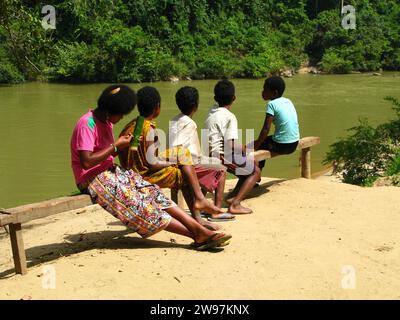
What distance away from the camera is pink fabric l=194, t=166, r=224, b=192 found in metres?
5.10

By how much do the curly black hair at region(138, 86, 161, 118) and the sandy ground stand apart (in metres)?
1.00

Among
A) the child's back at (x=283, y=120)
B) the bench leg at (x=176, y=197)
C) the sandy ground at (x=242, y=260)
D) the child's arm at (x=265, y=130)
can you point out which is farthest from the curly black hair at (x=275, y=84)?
the bench leg at (x=176, y=197)

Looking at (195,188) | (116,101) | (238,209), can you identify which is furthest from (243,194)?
(116,101)

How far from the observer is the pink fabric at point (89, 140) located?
405 centimetres

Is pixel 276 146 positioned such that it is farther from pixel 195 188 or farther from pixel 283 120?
pixel 195 188

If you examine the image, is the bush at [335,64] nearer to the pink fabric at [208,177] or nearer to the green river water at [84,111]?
the green river water at [84,111]

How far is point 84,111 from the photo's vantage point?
21.7 metres

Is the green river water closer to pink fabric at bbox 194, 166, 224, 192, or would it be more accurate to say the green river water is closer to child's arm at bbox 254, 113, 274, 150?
child's arm at bbox 254, 113, 274, 150

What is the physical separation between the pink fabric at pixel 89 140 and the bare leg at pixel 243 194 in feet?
5.07

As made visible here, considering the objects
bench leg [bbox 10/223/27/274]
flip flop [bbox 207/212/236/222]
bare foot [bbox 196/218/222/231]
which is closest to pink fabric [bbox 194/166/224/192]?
flip flop [bbox 207/212/236/222]

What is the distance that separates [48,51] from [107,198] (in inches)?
134

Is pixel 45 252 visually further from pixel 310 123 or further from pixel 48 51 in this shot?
pixel 310 123

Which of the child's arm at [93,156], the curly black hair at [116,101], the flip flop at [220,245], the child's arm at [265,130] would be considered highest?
the curly black hair at [116,101]

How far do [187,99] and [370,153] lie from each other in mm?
4118
